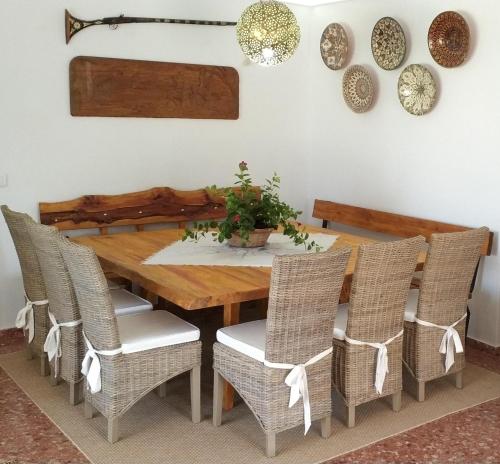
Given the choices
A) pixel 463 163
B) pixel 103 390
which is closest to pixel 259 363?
pixel 103 390

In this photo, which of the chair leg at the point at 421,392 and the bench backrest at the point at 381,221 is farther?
the bench backrest at the point at 381,221

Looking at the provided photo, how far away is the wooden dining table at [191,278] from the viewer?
2809 millimetres

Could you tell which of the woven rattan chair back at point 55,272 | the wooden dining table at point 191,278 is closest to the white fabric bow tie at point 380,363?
the wooden dining table at point 191,278

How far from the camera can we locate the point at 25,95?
157 inches

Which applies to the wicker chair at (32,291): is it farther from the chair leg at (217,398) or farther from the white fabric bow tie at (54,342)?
the chair leg at (217,398)

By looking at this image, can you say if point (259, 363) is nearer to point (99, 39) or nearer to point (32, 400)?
point (32, 400)

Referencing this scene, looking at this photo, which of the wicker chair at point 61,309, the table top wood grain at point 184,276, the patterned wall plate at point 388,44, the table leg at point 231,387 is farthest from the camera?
the patterned wall plate at point 388,44

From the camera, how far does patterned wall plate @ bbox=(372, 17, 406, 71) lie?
4324 millimetres

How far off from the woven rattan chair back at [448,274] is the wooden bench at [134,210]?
168 cm


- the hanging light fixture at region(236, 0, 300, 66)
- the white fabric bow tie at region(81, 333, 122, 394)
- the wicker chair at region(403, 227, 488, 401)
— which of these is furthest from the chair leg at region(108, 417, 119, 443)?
the hanging light fixture at region(236, 0, 300, 66)

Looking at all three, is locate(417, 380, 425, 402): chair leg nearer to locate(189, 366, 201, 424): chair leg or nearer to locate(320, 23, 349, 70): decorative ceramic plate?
locate(189, 366, 201, 424): chair leg

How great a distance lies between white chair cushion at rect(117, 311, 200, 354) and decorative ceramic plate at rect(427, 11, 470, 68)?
7.40 ft

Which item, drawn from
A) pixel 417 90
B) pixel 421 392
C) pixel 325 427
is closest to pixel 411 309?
pixel 421 392

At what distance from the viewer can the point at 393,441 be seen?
2912 millimetres
